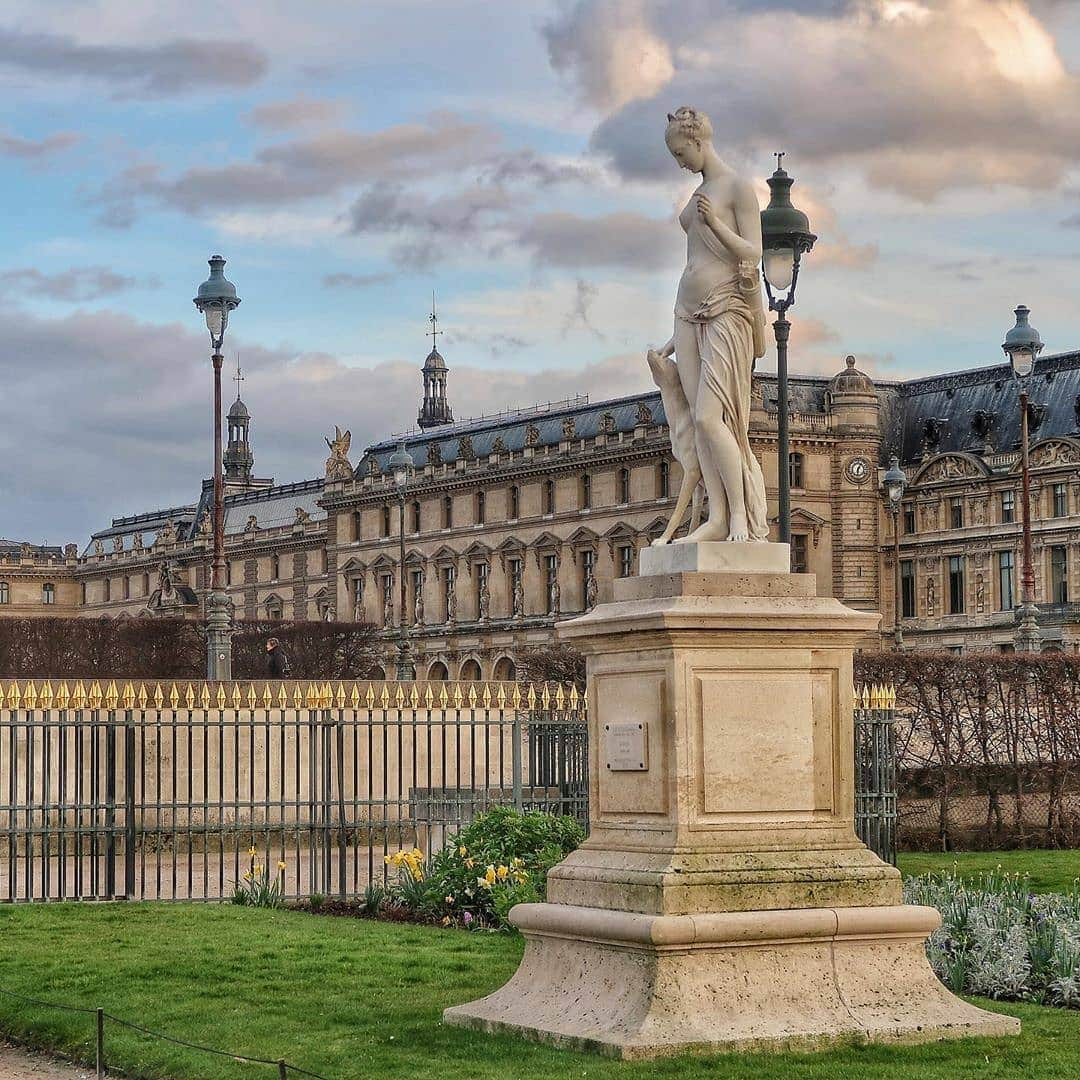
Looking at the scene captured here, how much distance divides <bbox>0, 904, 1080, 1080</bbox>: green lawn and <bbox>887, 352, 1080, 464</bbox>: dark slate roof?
6938 centimetres

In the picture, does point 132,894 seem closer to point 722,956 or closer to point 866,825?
point 866,825

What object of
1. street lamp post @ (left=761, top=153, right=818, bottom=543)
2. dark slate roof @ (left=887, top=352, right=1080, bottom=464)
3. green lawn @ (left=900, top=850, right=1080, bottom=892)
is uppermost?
dark slate roof @ (left=887, top=352, right=1080, bottom=464)

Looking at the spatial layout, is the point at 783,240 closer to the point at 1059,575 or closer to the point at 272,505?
the point at 1059,575

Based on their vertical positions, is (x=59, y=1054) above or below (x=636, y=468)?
below

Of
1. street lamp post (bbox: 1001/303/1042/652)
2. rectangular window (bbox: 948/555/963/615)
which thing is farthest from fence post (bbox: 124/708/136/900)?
rectangular window (bbox: 948/555/963/615)

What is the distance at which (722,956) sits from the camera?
991cm

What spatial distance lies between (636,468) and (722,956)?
82.9 metres

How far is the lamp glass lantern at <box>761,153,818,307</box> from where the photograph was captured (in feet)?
57.8

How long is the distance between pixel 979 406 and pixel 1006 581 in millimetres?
8233

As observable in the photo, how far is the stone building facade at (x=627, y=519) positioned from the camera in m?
84.1

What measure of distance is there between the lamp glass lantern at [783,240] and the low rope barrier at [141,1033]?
27.5 feet

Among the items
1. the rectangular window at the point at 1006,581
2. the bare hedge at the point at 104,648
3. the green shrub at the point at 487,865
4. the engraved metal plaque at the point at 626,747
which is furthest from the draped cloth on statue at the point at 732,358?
the rectangular window at the point at 1006,581

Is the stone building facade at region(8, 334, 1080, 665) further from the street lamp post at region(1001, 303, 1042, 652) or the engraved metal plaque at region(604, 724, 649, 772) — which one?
the engraved metal plaque at region(604, 724, 649, 772)

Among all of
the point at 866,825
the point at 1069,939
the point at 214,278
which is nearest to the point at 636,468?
the point at 214,278
